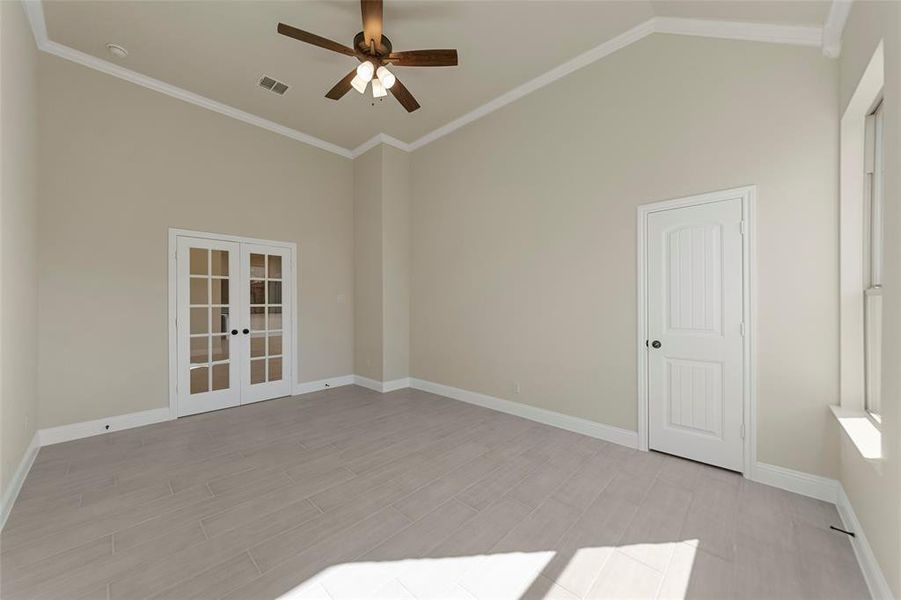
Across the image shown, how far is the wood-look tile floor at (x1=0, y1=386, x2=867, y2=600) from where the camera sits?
1743mm

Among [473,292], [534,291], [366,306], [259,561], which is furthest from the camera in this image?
[366,306]

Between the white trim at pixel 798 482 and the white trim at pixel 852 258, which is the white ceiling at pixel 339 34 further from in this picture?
the white trim at pixel 798 482

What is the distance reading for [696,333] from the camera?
3.00 metres

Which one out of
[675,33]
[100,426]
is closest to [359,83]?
[675,33]

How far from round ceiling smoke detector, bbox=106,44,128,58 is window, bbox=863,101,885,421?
614cm

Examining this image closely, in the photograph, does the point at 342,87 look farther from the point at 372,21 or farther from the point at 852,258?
the point at 852,258

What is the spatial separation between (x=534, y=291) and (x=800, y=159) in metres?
2.36

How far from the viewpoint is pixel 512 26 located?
3.28 metres

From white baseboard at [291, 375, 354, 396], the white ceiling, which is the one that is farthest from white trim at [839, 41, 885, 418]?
white baseboard at [291, 375, 354, 396]

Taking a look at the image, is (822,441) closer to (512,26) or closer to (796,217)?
(796,217)

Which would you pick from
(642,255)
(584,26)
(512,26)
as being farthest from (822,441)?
(512,26)

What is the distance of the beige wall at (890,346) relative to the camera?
1.51 metres

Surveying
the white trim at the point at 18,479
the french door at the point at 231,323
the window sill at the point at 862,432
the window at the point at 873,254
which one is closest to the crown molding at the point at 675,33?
the window at the point at 873,254

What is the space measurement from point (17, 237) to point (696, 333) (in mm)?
5307
